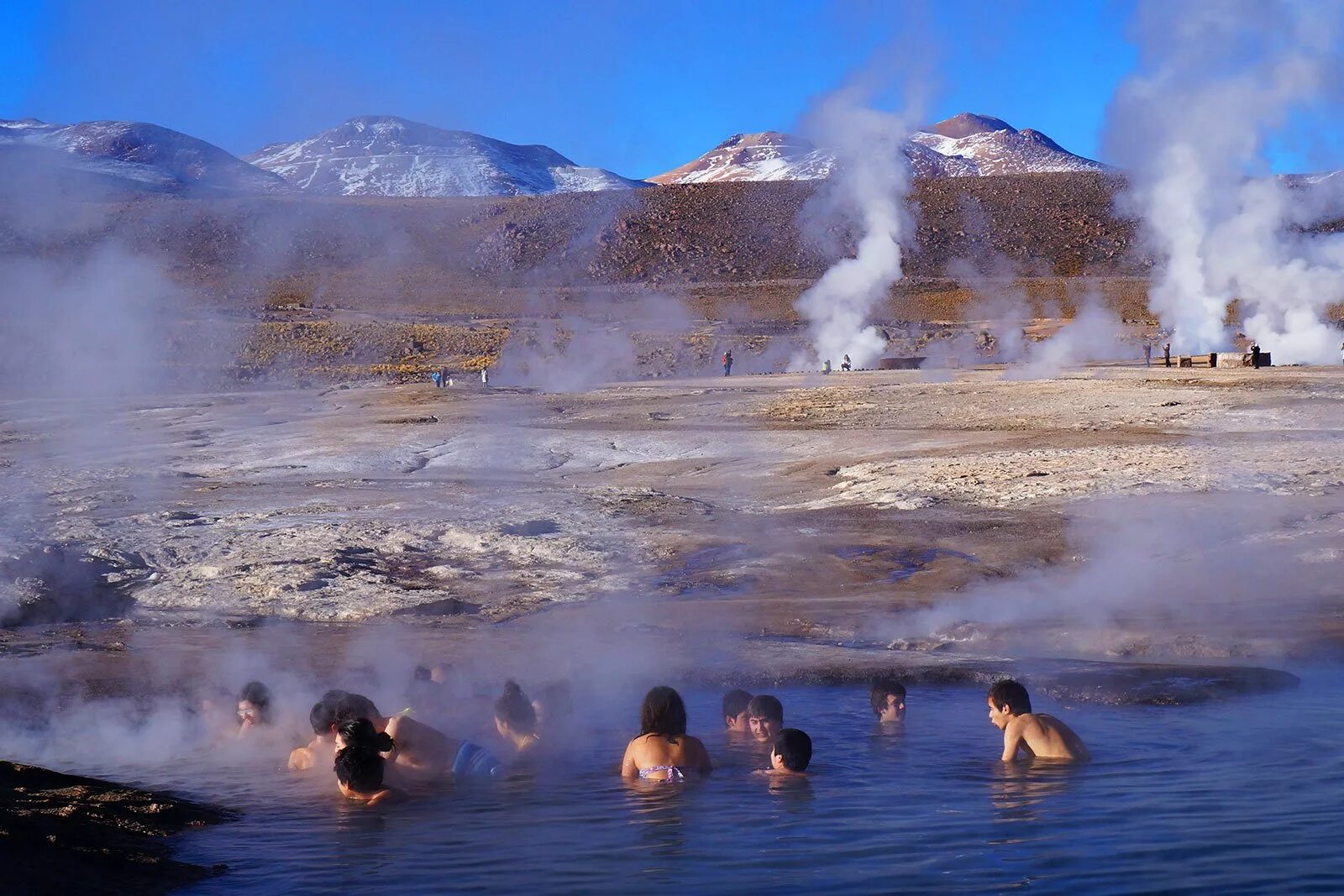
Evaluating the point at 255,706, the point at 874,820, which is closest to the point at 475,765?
the point at 255,706

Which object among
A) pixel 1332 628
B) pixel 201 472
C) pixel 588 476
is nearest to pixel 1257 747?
pixel 1332 628

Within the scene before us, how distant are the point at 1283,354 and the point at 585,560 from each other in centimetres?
3198

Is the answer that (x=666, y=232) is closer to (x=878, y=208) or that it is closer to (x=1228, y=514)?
(x=878, y=208)

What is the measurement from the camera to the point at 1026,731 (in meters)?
6.09

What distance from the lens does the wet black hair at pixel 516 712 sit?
6406 millimetres

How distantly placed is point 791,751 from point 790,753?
0.01 m

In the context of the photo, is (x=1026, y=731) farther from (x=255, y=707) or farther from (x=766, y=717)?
(x=255, y=707)

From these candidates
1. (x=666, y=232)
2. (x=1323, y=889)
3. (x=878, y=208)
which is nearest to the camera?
(x=1323, y=889)

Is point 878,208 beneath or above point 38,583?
above

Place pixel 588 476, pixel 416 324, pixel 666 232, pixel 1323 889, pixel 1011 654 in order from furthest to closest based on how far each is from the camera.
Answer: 1. pixel 666 232
2. pixel 416 324
3. pixel 588 476
4. pixel 1011 654
5. pixel 1323 889

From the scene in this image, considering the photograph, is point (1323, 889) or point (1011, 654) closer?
point (1323, 889)

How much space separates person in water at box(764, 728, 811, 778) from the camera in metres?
5.93

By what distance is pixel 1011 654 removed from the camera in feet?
27.8

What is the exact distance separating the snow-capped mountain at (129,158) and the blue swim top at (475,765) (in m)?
4.88
